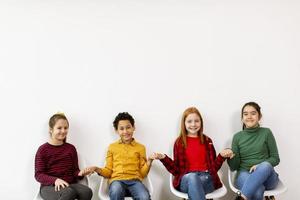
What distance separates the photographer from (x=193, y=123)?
336 cm

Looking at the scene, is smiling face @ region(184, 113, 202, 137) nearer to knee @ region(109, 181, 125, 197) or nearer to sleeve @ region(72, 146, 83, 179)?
knee @ region(109, 181, 125, 197)

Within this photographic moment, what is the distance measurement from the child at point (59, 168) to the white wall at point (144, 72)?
191 millimetres

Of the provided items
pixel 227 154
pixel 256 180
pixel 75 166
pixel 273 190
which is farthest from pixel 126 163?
pixel 273 190

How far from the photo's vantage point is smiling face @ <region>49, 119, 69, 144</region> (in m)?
3.28

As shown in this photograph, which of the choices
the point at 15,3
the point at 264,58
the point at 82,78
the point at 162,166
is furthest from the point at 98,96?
the point at 264,58

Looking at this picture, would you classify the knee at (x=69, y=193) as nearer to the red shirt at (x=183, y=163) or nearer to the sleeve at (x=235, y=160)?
the red shirt at (x=183, y=163)

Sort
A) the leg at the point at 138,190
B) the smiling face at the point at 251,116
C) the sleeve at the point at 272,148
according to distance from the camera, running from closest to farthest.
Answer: the leg at the point at 138,190, the sleeve at the point at 272,148, the smiling face at the point at 251,116

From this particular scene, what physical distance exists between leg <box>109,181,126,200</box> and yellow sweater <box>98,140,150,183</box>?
109mm

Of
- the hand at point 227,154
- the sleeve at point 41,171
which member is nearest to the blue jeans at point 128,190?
the sleeve at point 41,171

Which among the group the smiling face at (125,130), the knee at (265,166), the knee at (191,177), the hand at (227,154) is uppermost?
the smiling face at (125,130)

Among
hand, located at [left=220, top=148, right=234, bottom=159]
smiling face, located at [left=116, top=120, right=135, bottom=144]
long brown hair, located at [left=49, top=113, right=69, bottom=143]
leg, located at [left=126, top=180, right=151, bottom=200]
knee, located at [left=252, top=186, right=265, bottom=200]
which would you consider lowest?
knee, located at [left=252, top=186, right=265, bottom=200]

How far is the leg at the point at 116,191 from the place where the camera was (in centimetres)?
300

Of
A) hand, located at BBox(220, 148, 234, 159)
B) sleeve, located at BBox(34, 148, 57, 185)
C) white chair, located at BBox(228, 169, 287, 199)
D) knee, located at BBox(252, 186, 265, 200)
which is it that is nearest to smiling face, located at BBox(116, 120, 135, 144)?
sleeve, located at BBox(34, 148, 57, 185)

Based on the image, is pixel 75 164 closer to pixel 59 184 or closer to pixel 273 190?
pixel 59 184
